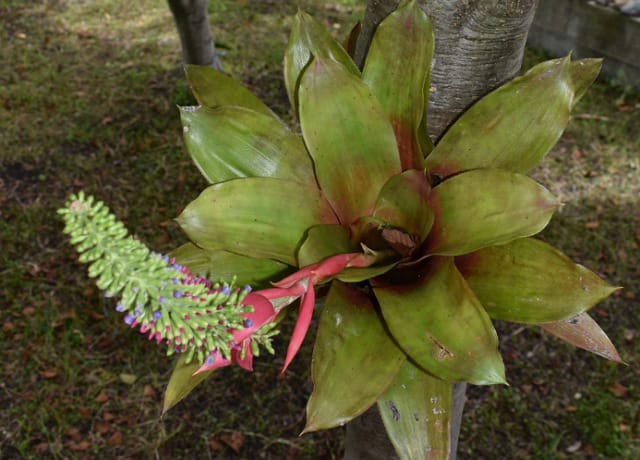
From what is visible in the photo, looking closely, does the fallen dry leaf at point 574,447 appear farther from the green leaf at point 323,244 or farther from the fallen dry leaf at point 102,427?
the fallen dry leaf at point 102,427

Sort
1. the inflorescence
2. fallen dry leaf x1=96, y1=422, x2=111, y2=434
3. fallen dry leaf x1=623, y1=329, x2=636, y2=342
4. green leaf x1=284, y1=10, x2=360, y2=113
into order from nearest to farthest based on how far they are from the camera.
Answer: the inflorescence, green leaf x1=284, y1=10, x2=360, y2=113, fallen dry leaf x1=96, y1=422, x2=111, y2=434, fallen dry leaf x1=623, y1=329, x2=636, y2=342

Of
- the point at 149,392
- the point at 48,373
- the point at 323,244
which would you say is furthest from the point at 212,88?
the point at 48,373

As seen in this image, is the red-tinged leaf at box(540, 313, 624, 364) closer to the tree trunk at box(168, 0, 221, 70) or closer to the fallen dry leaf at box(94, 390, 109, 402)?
the fallen dry leaf at box(94, 390, 109, 402)

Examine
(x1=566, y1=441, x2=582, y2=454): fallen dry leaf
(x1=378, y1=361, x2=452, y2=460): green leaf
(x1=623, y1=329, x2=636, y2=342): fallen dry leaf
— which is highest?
(x1=378, y1=361, x2=452, y2=460): green leaf

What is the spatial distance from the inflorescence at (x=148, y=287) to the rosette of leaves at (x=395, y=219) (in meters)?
0.28

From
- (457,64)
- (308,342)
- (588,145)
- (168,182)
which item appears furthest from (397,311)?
(588,145)

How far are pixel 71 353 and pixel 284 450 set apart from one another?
111 centimetres

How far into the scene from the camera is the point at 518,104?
1.02 m

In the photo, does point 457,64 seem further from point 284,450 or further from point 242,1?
point 242,1

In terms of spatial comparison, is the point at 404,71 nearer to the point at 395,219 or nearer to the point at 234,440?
the point at 395,219

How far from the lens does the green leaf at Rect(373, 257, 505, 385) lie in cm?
85

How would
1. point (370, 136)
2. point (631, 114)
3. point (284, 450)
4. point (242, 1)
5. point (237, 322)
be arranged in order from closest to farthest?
1. point (237, 322)
2. point (370, 136)
3. point (284, 450)
4. point (631, 114)
5. point (242, 1)

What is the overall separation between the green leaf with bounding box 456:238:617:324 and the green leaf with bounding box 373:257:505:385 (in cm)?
7

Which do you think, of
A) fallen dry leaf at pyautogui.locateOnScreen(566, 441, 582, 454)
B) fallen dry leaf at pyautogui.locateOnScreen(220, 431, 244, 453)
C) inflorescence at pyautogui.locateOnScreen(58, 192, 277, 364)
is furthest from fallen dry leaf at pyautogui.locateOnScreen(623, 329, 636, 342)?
inflorescence at pyautogui.locateOnScreen(58, 192, 277, 364)
